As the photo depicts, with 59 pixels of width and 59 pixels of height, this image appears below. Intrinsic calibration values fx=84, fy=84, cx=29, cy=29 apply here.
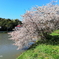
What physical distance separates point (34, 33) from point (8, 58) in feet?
9.74

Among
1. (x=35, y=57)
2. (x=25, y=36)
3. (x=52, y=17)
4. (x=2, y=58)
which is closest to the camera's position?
(x=35, y=57)

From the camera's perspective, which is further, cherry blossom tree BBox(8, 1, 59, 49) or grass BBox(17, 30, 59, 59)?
cherry blossom tree BBox(8, 1, 59, 49)

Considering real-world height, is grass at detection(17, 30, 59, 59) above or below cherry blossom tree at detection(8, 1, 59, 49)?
below

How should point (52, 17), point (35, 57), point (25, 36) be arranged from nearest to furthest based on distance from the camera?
point (35, 57)
point (25, 36)
point (52, 17)

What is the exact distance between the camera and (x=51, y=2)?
8.30 metres

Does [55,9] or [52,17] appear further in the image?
[55,9]

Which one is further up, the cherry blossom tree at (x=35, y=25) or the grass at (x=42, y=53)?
the cherry blossom tree at (x=35, y=25)

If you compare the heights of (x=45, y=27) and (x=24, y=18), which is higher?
(x=24, y=18)

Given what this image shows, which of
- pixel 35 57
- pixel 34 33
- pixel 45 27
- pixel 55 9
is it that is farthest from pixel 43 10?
pixel 35 57

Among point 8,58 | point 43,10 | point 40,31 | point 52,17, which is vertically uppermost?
point 43,10

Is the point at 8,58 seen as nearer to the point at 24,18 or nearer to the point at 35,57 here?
the point at 35,57

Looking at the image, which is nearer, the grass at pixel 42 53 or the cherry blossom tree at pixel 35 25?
the grass at pixel 42 53

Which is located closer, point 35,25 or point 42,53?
point 42,53

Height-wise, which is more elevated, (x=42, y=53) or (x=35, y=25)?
(x=35, y=25)
